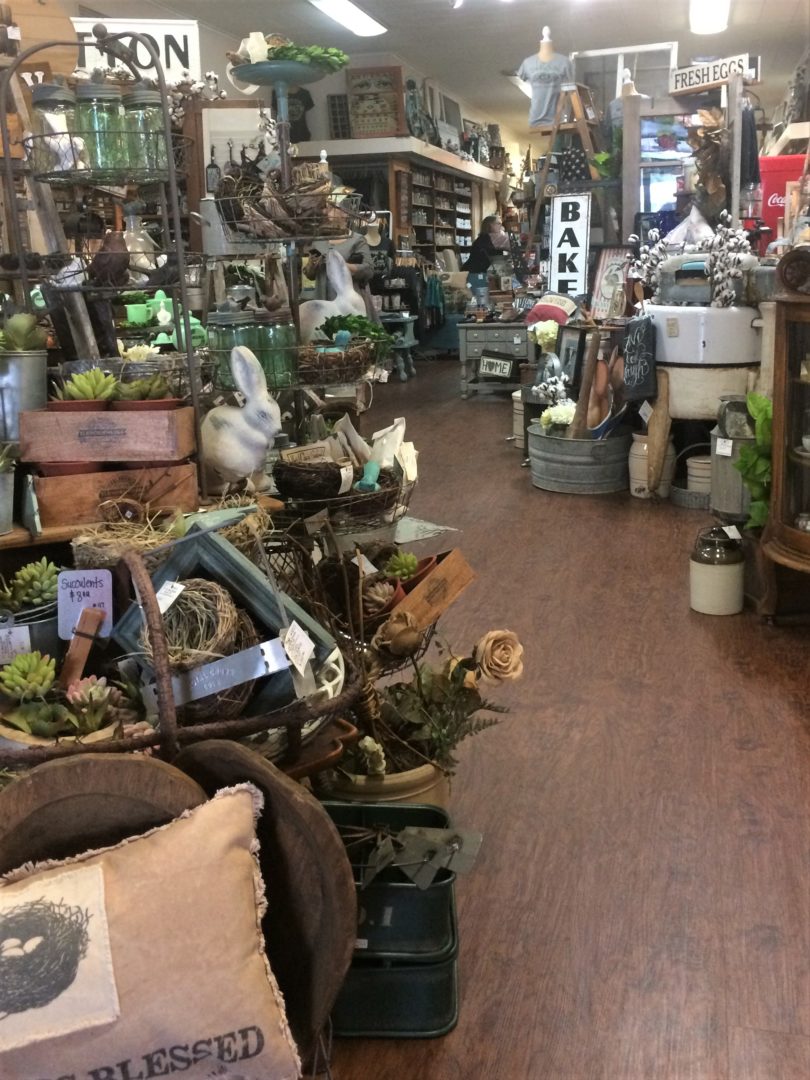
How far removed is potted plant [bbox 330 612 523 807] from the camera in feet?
7.00

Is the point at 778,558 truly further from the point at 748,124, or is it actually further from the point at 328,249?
the point at 748,124

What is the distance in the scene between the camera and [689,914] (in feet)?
7.20

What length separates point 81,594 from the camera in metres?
2.02

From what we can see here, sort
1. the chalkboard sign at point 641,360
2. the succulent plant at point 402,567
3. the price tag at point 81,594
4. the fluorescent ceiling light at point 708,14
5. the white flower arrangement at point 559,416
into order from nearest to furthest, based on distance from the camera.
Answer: the price tag at point 81,594
the succulent plant at point 402,567
the chalkboard sign at point 641,360
the white flower arrangement at point 559,416
the fluorescent ceiling light at point 708,14

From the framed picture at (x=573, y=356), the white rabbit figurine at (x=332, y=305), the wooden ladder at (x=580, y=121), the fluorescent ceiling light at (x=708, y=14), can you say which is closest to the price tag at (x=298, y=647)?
the white rabbit figurine at (x=332, y=305)

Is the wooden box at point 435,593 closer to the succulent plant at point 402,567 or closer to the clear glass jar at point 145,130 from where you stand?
the succulent plant at point 402,567

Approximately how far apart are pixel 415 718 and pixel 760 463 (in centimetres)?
215

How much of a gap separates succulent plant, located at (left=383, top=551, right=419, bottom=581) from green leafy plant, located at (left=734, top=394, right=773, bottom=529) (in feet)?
6.29

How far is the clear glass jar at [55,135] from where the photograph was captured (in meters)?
2.35

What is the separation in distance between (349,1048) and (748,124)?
6.21m

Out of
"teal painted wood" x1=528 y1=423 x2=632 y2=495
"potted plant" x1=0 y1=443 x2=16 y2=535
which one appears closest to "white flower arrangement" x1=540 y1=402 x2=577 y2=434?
"teal painted wood" x1=528 y1=423 x2=632 y2=495

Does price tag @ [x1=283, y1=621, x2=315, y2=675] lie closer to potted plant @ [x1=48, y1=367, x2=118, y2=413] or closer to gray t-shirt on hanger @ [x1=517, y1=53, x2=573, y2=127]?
potted plant @ [x1=48, y1=367, x2=118, y2=413]

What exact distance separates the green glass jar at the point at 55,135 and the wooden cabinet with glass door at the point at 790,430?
7.99ft

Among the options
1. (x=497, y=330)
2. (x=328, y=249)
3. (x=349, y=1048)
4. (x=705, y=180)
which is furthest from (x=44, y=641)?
(x=497, y=330)
